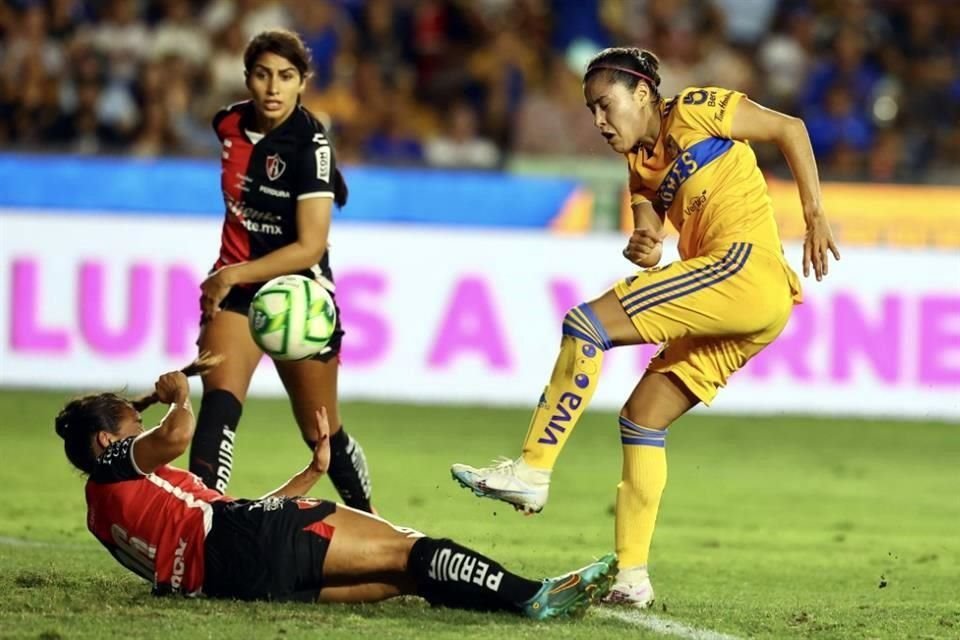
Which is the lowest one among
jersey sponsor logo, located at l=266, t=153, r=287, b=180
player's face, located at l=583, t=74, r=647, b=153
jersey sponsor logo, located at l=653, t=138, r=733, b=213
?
jersey sponsor logo, located at l=266, t=153, r=287, b=180

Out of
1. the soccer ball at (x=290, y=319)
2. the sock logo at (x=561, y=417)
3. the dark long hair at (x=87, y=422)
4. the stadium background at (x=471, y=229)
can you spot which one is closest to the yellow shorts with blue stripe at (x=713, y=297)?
the sock logo at (x=561, y=417)

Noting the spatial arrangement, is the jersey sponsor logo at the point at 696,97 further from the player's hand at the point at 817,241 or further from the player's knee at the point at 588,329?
the player's knee at the point at 588,329

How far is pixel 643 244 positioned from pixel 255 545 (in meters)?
1.81

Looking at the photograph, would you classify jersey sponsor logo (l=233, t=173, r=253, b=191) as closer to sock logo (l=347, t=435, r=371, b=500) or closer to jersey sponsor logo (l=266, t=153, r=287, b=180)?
jersey sponsor logo (l=266, t=153, r=287, b=180)

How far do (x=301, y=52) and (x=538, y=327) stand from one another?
6.71 metres

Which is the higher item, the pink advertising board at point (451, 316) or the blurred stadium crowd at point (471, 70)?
the blurred stadium crowd at point (471, 70)

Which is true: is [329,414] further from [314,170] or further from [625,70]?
[625,70]

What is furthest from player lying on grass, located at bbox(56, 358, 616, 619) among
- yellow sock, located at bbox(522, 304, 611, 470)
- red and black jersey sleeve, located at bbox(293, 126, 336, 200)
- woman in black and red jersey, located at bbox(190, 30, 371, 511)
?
red and black jersey sleeve, located at bbox(293, 126, 336, 200)

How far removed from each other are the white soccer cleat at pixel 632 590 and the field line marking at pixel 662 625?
5.1 inches

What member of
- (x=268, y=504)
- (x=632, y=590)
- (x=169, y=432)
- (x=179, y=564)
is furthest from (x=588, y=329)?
(x=179, y=564)

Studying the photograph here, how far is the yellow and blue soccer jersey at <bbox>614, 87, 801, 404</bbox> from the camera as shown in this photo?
592 cm

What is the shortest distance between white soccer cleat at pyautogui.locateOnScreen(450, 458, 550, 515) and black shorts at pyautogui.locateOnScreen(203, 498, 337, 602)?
0.48m

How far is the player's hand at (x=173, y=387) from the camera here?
18.7ft

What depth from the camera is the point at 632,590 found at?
20.3ft
